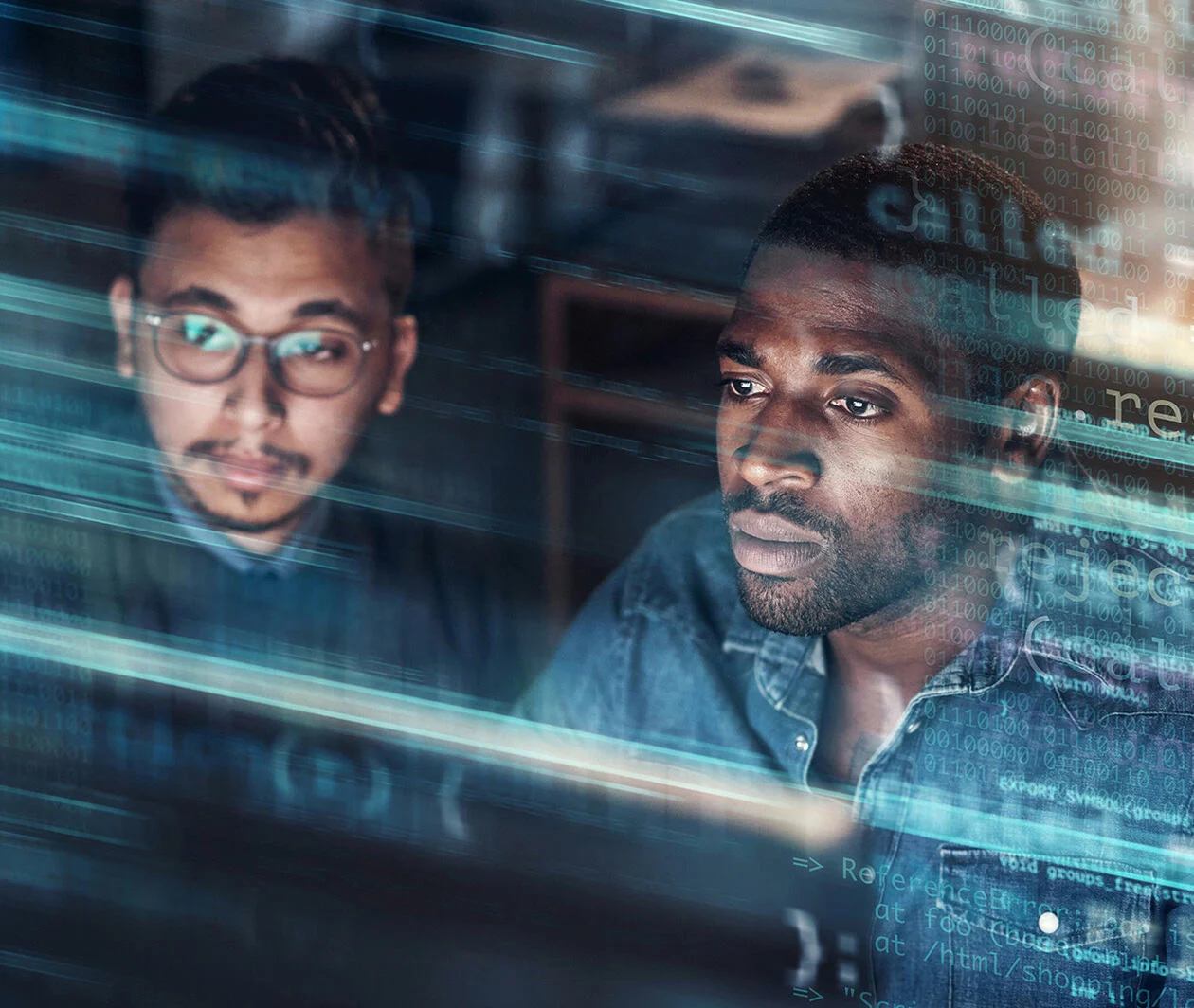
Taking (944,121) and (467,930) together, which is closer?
(467,930)

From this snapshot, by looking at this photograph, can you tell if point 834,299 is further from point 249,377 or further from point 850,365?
point 249,377

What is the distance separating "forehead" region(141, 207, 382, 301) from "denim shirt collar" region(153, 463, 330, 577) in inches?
7.5

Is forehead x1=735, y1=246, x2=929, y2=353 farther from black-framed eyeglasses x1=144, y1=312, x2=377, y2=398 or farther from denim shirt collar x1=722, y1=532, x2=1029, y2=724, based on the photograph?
black-framed eyeglasses x1=144, y1=312, x2=377, y2=398

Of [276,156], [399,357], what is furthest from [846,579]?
[276,156]

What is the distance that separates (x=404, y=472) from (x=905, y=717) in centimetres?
57

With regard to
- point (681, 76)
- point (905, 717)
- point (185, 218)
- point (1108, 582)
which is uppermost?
point (681, 76)

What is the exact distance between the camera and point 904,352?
130 centimetres

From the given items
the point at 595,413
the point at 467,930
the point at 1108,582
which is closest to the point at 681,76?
the point at 595,413

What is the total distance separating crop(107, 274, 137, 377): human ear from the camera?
4.10 ft

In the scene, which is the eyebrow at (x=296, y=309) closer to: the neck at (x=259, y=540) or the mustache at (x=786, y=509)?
the neck at (x=259, y=540)

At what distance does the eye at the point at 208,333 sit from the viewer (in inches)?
49.2

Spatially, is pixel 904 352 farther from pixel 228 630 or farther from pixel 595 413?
pixel 228 630

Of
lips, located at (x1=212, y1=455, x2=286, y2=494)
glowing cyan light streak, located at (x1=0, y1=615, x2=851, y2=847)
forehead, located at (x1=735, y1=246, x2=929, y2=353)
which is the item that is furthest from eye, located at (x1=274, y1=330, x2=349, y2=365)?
forehead, located at (x1=735, y1=246, x2=929, y2=353)

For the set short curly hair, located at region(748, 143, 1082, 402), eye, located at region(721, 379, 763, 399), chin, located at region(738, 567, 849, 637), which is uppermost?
short curly hair, located at region(748, 143, 1082, 402)
